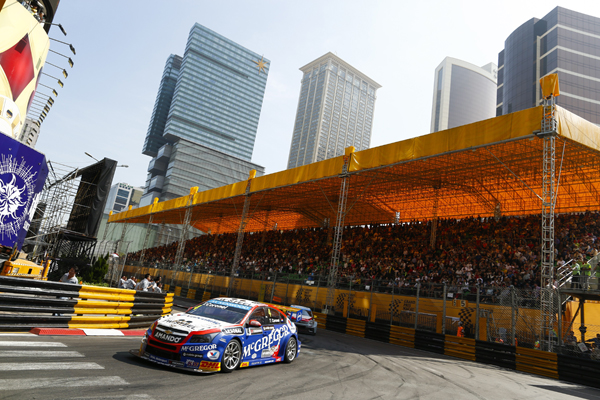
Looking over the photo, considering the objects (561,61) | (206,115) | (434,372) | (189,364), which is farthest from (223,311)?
(206,115)

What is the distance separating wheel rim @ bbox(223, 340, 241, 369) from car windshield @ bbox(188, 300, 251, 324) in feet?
1.70

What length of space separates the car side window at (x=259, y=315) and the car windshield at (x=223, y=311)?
6.5 inches

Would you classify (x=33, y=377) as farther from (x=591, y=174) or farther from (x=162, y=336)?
(x=591, y=174)

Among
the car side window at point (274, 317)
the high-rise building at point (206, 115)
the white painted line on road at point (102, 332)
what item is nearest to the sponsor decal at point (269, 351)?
the car side window at point (274, 317)

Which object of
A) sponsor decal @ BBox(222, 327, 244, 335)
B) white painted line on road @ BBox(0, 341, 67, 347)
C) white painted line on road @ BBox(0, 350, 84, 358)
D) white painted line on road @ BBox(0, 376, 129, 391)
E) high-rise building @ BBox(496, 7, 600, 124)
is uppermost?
high-rise building @ BBox(496, 7, 600, 124)

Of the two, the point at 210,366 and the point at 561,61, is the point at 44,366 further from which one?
the point at 561,61

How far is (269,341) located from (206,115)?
6346 inches

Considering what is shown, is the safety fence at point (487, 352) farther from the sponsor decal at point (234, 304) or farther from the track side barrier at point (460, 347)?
the sponsor decal at point (234, 304)

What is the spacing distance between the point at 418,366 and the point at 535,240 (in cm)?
1364

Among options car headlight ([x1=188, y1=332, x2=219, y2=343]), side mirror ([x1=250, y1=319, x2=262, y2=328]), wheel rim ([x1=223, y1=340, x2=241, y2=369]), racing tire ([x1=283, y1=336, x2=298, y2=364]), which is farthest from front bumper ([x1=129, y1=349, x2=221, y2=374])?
racing tire ([x1=283, y1=336, x2=298, y2=364])

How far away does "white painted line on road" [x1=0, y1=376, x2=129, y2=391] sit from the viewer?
4.57m

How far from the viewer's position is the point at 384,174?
2236cm

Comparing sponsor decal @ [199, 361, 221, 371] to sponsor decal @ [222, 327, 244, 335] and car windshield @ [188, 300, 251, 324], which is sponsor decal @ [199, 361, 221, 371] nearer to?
sponsor decal @ [222, 327, 244, 335]

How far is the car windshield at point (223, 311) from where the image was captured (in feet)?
25.8
